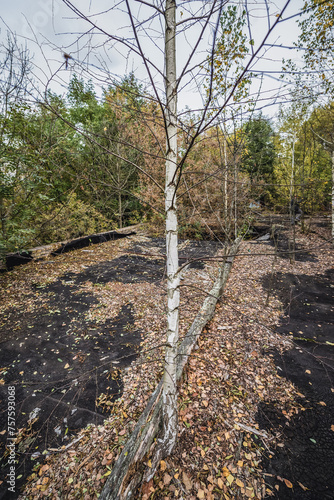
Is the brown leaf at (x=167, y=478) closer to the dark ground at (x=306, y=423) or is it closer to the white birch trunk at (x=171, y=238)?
the white birch trunk at (x=171, y=238)

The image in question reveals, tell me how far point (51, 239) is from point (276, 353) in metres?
10.4

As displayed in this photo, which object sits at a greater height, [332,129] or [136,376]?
[332,129]

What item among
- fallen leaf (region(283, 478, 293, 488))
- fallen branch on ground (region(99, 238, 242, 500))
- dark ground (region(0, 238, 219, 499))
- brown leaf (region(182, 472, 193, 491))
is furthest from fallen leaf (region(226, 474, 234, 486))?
dark ground (region(0, 238, 219, 499))

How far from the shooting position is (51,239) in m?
10.3

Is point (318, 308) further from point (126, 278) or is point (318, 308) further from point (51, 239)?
point (51, 239)

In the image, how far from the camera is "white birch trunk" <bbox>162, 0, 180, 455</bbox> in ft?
5.15

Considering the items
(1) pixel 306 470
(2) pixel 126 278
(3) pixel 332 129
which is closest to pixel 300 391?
(1) pixel 306 470

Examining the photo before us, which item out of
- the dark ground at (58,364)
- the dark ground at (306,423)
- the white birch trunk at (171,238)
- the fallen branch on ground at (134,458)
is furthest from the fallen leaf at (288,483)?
the dark ground at (58,364)

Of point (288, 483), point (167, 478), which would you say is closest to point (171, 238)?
point (167, 478)

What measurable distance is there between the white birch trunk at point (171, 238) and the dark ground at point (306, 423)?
1025mm

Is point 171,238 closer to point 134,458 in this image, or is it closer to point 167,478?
point 134,458

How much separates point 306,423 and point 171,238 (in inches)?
129

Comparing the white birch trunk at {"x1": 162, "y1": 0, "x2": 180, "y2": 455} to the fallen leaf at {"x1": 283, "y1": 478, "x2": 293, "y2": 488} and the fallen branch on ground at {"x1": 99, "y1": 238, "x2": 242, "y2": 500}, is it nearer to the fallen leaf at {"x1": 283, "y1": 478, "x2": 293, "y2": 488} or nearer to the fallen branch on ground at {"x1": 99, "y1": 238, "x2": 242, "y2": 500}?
the fallen branch on ground at {"x1": 99, "y1": 238, "x2": 242, "y2": 500}

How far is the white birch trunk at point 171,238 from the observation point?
1.57 m
